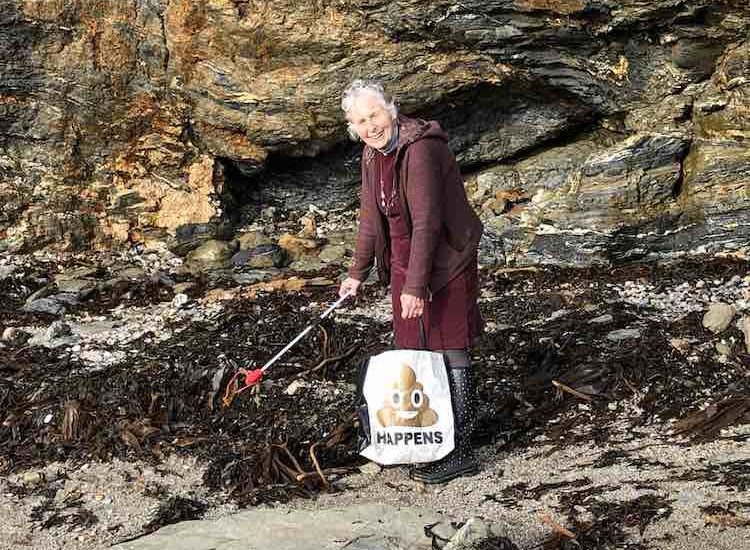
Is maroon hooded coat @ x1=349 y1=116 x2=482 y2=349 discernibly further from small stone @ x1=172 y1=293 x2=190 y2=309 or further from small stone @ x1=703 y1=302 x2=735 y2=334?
small stone @ x1=172 y1=293 x2=190 y2=309

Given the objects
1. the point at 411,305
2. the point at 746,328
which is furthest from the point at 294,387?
the point at 746,328

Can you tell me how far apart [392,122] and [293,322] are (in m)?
3.50

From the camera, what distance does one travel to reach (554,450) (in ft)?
18.9

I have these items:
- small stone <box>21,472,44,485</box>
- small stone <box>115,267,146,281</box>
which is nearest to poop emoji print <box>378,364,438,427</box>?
small stone <box>21,472,44,485</box>

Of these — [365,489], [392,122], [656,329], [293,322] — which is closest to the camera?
[392,122]

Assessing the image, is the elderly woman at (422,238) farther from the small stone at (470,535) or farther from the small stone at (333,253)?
the small stone at (333,253)

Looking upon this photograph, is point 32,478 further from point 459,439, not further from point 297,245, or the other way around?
point 297,245

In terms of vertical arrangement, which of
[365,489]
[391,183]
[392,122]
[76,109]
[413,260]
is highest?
[76,109]

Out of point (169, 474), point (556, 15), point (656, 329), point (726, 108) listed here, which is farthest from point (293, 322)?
point (726, 108)

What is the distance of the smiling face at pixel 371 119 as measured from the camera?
16.1ft

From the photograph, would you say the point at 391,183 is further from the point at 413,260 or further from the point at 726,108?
the point at 726,108

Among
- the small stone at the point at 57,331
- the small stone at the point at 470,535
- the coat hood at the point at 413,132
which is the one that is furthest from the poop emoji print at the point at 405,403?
the small stone at the point at 57,331

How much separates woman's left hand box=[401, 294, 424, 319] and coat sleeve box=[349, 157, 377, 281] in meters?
0.55

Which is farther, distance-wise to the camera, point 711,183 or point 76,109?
point 76,109
